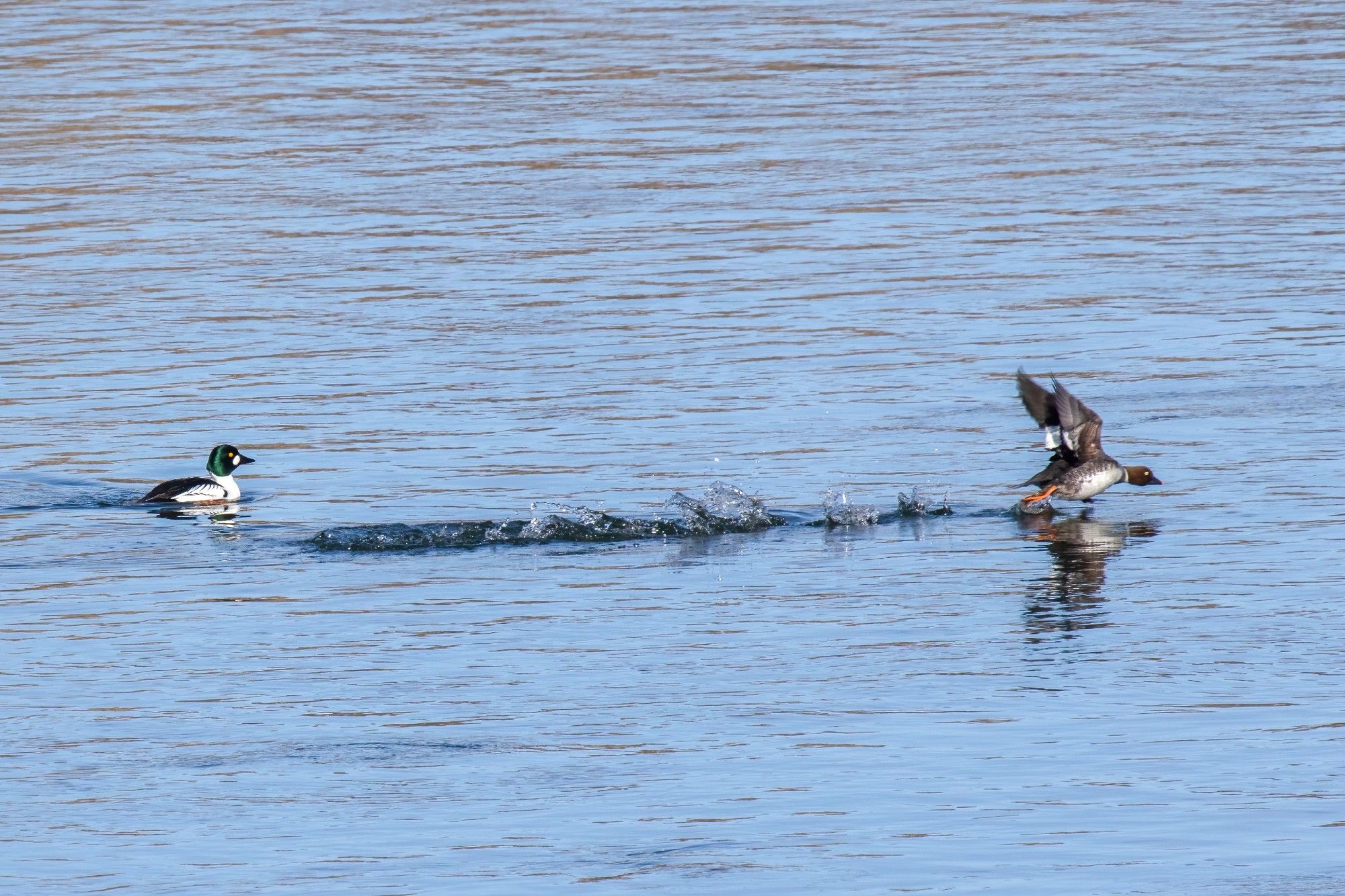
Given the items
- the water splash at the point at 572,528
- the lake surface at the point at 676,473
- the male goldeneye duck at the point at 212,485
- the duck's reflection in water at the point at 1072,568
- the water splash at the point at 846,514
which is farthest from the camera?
the male goldeneye duck at the point at 212,485

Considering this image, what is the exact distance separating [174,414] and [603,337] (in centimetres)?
337

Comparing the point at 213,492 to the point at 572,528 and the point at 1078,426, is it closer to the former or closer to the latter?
the point at 572,528

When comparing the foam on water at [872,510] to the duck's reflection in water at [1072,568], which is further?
the foam on water at [872,510]

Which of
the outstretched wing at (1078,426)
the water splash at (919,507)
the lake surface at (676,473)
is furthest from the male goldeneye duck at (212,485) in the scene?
the outstretched wing at (1078,426)

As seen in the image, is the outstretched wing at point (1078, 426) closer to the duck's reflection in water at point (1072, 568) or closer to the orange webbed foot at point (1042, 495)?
the orange webbed foot at point (1042, 495)

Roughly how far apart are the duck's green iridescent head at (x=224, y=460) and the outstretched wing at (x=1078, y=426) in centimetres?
490

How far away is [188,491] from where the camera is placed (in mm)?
14609

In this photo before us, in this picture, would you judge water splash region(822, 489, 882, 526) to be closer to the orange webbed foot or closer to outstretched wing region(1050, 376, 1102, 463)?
the orange webbed foot

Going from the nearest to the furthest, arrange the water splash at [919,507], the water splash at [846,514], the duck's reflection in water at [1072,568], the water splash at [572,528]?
the duck's reflection in water at [1072,568], the water splash at [572,528], the water splash at [846,514], the water splash at [919,507]

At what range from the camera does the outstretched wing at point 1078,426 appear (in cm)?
1398

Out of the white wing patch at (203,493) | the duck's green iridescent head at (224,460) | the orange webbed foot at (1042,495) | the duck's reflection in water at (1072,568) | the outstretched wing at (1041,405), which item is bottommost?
the duck's reflection in water at (1072,568)

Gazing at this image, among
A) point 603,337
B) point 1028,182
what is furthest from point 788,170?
point 603,337

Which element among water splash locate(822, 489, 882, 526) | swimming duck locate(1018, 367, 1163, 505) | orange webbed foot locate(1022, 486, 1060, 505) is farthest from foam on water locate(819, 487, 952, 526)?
swimming duck locate(1018, 367, 1163, 505)

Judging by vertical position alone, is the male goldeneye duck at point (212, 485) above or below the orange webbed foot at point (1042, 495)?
above
